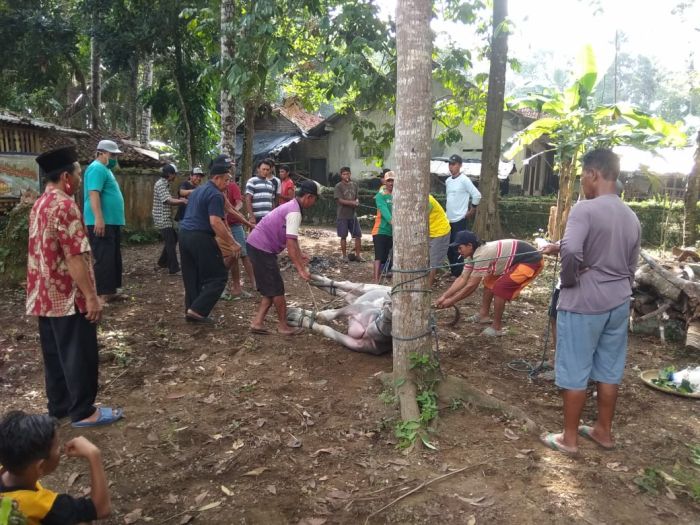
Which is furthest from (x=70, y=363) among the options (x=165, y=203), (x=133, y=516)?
(x=165, y=203)

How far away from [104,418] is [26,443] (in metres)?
1.81

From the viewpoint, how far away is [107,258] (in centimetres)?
623

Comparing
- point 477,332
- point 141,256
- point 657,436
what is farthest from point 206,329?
point 141,256

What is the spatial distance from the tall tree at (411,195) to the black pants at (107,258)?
13.0 ft

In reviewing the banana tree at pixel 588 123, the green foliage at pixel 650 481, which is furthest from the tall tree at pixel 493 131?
the green foliage at pixel 650 481

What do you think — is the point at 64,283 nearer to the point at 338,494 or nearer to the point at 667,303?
the point at 338,494

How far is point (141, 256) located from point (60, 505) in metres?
9.22

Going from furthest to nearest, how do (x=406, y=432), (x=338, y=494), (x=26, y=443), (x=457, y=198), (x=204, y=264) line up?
(x=457, y=198), (x=204, y=264), (x=406, y=432), (x=338, y=494), (x=26, y=443)

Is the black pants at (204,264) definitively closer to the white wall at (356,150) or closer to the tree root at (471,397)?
the tree root at (471,397)

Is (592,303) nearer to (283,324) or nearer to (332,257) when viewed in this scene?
(283,324)

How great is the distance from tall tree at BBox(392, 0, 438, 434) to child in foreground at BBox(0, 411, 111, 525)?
7.22ft

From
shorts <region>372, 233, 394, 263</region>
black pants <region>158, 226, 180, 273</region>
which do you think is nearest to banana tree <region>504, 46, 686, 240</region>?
shorts <region>372, 233, 394, 263</region>

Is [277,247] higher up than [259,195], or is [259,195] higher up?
[259,195]

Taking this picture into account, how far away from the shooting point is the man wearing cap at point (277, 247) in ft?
17.9
